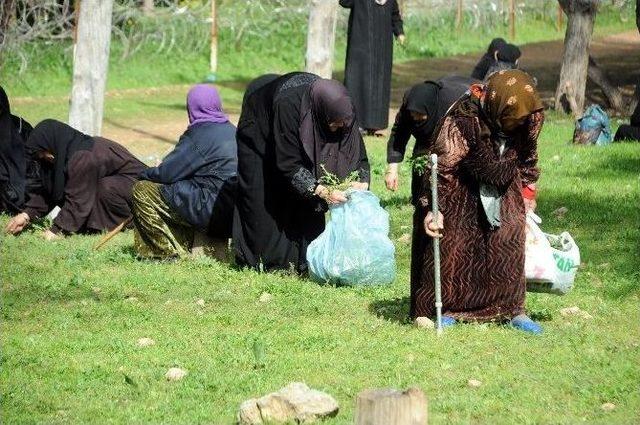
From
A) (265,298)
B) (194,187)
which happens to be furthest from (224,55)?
(265,298)

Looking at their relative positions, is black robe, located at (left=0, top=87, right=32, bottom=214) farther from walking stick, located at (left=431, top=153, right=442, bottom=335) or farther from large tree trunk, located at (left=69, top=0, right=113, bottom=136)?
walking stick, located at (left=431, top=153, right=442, bottom=335)

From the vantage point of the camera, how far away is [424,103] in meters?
8.72

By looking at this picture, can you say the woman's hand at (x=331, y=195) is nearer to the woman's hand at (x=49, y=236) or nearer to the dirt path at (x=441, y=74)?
the woman's hand at (x=49, y=236)

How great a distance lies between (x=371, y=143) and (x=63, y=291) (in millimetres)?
7023

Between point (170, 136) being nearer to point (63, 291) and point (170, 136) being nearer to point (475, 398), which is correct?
point (63, 291)

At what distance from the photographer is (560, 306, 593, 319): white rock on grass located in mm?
7750

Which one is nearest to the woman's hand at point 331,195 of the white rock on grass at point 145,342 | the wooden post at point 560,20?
the white rock on grass at point 145,342

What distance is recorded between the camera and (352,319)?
7.72m

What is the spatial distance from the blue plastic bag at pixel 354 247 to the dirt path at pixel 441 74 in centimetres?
616

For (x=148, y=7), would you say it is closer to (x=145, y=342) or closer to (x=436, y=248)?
(x=145, y=342)

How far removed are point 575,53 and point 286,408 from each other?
1176 cm

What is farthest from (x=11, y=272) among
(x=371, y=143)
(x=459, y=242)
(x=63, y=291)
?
(x=371, y=143)

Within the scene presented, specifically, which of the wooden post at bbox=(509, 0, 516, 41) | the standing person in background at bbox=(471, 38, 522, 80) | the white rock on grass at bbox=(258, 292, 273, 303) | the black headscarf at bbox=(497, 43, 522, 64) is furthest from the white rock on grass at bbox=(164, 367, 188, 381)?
the wooden post at bbox=(509, 0, 516, 41)

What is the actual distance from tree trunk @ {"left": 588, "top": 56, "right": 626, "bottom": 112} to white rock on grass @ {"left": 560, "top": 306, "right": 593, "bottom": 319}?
10.1 meters
